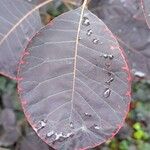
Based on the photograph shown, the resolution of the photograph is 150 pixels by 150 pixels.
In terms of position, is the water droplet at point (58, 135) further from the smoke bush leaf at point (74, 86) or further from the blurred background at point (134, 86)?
the blurred background at point (134, 86)

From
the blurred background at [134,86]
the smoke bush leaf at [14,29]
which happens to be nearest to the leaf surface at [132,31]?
the blurred background at [134,86]

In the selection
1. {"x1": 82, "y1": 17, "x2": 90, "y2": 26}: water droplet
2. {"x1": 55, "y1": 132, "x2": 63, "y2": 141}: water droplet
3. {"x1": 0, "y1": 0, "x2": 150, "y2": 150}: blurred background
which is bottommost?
{"x1": 0, "y1": 0, "x2": 150, "y2": 150}: blurred background

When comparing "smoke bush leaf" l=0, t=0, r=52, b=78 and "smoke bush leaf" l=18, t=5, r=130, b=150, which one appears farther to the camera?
"smoke bush leaf" l=0, t=0, r=52, b=78

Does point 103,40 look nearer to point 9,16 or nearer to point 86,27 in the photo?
point 86,27

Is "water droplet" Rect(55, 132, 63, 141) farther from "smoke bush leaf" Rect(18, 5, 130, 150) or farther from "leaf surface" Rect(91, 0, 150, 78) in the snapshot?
"leaf surface" Rect(91, 0, 150, 78)

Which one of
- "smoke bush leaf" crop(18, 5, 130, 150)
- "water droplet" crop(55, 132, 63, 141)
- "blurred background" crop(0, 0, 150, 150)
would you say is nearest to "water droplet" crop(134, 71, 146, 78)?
"blurred background" crop(0, 0, 150, 150)

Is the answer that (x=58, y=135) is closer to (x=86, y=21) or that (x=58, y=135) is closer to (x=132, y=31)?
(x=86, y=21)

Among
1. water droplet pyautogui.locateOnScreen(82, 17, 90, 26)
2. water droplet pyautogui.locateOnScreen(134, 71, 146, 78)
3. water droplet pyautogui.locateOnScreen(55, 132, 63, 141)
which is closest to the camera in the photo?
water droplet pyautogui.locateOnScreen(55, 132, 63, 141)
